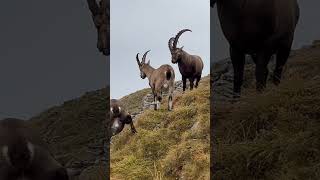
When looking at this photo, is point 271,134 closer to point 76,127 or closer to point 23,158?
point 23,158

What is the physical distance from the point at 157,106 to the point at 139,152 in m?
3.53

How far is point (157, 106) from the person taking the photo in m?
13.5

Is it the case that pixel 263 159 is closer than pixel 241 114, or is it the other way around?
pixel 263 159

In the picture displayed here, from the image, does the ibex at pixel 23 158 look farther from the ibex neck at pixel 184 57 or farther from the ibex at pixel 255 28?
the ibex neck at pixel 184 57

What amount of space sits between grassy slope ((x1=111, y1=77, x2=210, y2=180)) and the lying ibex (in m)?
0.33

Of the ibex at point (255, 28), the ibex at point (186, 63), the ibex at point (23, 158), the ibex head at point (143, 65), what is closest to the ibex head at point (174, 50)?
the ibex at point (186, 63)

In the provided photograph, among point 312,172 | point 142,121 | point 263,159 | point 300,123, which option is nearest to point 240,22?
point 300,123

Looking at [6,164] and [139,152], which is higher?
[6,164]

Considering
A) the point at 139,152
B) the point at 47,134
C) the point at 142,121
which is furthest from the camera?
the point at 47,134

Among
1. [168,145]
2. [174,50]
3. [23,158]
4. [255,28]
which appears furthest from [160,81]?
[23,158]

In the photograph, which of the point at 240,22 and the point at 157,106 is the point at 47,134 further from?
the point at 240,22

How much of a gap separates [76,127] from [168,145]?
5316mm

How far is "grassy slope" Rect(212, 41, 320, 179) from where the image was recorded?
6051mm

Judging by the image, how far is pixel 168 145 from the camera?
9.77 meters
